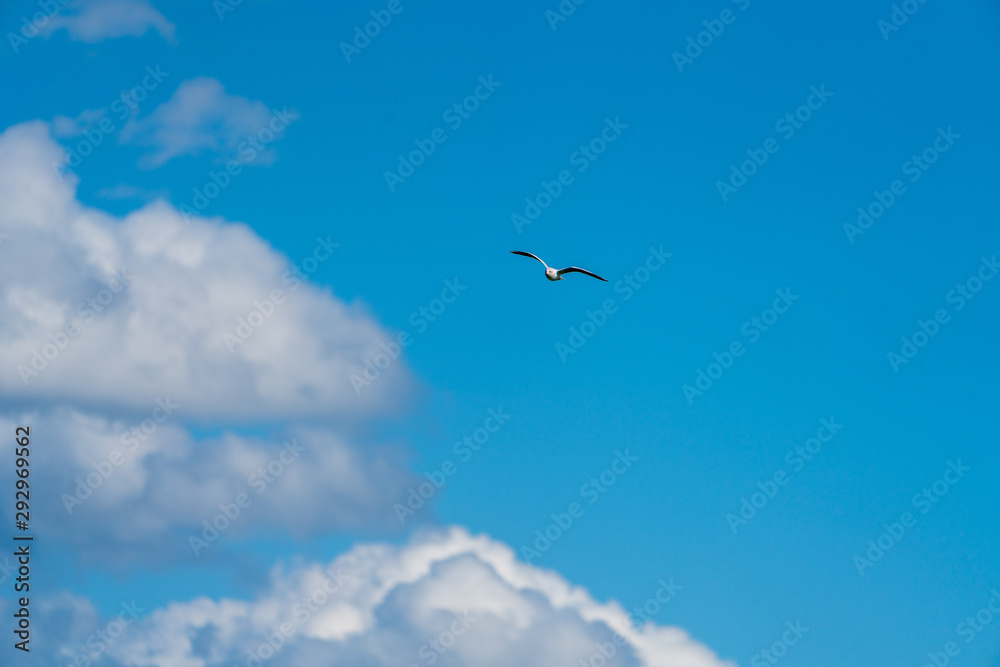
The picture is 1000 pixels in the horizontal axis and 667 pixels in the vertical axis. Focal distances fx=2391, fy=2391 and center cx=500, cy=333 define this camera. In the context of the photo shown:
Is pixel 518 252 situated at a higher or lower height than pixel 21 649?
higher

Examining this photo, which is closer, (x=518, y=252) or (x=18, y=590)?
(x=518, y=252)

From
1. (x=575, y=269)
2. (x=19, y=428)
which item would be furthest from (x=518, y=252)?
(x=19, y=428)

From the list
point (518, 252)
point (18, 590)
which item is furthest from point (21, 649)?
point (518, 252)

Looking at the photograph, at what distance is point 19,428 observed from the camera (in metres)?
177

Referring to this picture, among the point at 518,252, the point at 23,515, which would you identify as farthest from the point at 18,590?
the point at 518,252

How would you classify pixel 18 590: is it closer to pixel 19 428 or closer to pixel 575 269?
pixel 19 428

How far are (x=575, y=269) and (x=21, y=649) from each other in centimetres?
4904

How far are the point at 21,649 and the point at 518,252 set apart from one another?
46.2m

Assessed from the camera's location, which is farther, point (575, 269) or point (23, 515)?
point (23, 515)

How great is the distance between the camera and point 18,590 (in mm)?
175125

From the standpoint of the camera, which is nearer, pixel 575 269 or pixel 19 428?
pixel 575 269

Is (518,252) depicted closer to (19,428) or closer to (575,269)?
(575,269)

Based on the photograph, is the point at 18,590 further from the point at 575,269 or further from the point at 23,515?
the point at 575,269

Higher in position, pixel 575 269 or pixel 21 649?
pixel 575 269
